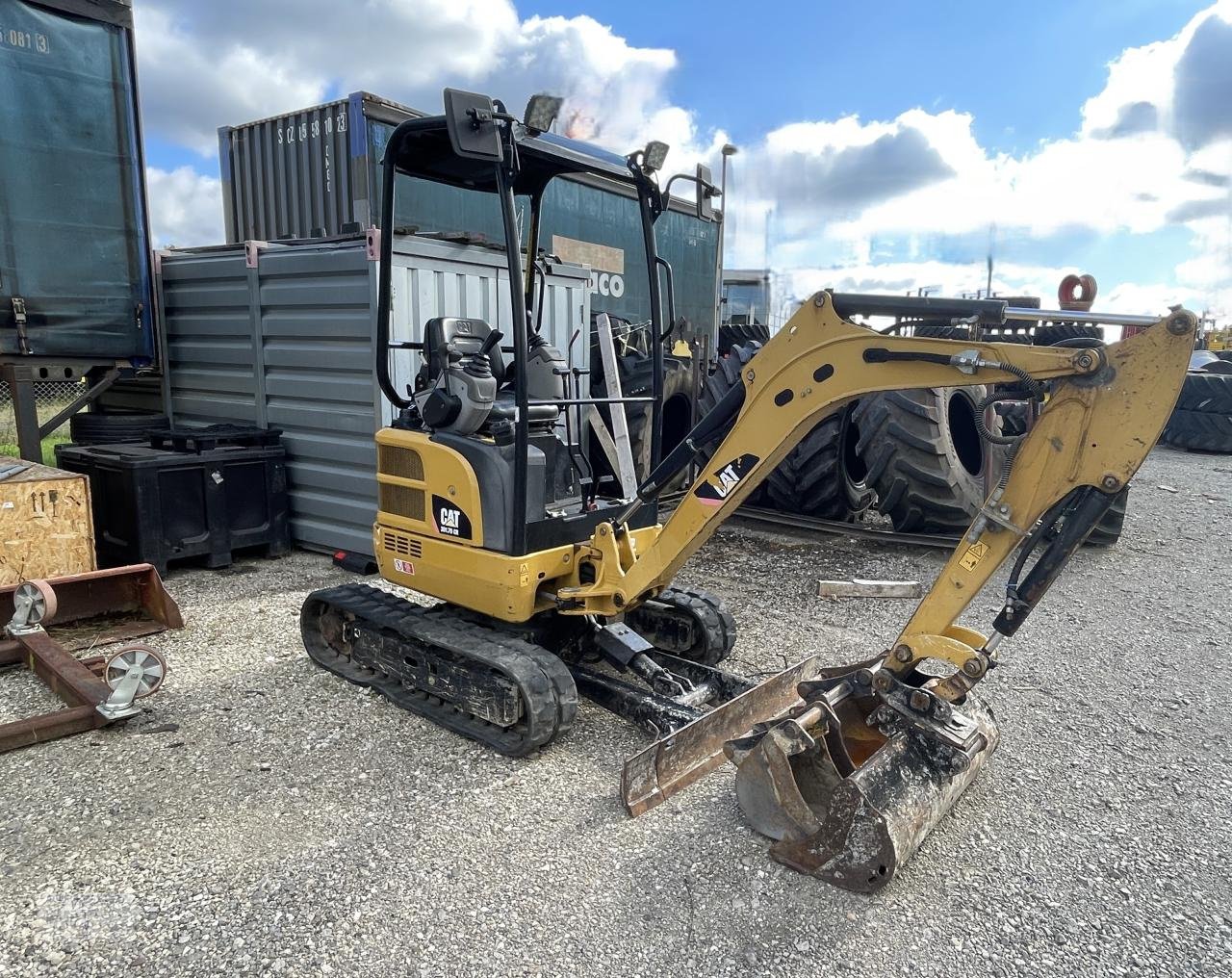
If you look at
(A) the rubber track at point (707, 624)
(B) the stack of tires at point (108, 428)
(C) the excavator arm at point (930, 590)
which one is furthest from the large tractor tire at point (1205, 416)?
(B) the stack of tires at point (108, 428)

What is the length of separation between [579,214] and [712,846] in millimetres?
9803

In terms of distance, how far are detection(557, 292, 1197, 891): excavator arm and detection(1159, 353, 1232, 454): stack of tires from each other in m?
14.2

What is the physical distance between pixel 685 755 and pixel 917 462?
427 cm

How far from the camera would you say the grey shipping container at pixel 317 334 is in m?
6.34

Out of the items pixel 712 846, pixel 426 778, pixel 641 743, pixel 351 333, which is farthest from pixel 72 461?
pixel 712 846

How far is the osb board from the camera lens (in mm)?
5305

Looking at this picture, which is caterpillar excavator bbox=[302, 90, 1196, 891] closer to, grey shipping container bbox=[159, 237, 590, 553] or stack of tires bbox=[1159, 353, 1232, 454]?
grey shipping container bbox=[159, 237, 590, 553]

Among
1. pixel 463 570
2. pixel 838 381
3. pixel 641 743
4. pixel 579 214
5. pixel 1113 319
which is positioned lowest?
pixel 641 743

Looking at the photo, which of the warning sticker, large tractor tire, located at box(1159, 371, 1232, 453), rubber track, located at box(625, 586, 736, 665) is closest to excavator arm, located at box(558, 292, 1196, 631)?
the warning sticker

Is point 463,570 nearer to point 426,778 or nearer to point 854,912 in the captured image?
point 426,778

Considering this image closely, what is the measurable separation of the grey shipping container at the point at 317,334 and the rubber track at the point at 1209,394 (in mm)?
12887

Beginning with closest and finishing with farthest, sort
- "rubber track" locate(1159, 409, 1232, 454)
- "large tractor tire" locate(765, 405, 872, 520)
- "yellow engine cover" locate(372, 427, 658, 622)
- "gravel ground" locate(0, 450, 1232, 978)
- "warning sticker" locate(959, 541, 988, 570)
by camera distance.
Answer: "gravel ground" locate(0, 450, 1232, 978) < "warning sticker" locate(959, 541, 988, 570) < "yellow engine cover" locate(372, 427, 658, 622) < "large tractor tire" locate(765, 405, 872, 520) < "rubber track" locate(1159, 409, 1232, 454)

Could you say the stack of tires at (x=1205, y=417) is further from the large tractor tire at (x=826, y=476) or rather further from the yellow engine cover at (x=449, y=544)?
the yellow engine cover at (x=449, y=544)

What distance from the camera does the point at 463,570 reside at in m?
4.03
